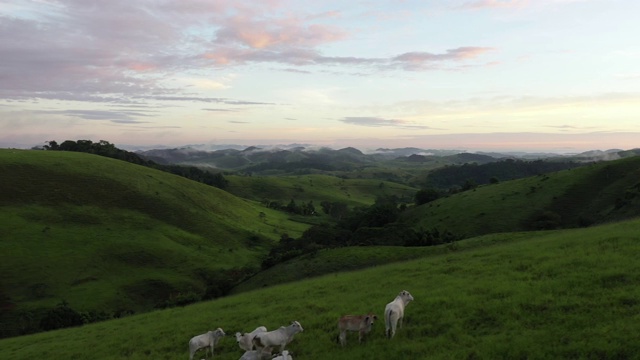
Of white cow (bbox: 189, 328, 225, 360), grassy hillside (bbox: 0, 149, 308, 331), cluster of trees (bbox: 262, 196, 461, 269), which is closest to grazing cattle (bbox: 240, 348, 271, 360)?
white cow (bbox: 189, 328, 225, 360)

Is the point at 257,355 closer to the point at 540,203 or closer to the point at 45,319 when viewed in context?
the point at 45,319

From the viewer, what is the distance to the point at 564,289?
18.0m

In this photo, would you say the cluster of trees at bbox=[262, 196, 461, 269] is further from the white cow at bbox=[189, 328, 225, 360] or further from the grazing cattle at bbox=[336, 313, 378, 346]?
the grazing cattle at bbox=[336, 313, 378, 346]

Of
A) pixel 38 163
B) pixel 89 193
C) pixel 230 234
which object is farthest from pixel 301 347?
pixel 38 163

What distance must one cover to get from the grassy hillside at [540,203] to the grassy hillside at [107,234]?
175 ft

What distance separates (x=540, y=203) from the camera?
316 feet

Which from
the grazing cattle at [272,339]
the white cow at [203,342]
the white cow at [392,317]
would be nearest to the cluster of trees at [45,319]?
the white cow at [203,342]

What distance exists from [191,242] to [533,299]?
10105cm

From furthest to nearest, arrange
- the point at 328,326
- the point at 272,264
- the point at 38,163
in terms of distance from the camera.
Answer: the point at 38,163 < the point at 272,264 < the point at 328,326

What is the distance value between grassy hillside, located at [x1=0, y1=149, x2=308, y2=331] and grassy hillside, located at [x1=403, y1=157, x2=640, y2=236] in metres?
53.2

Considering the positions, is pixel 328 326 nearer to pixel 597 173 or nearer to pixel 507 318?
pixel 507 318

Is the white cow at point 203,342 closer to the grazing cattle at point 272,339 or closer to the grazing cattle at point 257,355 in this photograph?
the grazing cattle at point 272,339

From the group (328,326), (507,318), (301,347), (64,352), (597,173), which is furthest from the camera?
(597,173)

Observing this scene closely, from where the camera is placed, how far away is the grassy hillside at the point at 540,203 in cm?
8800
